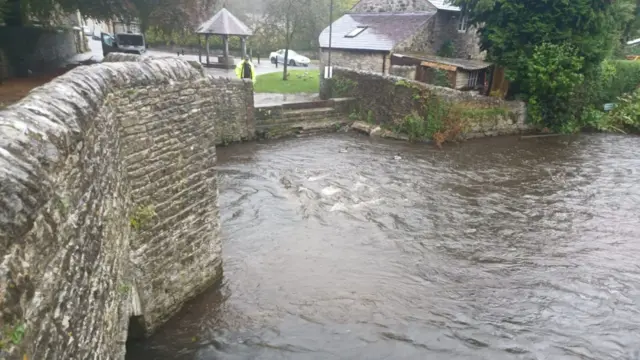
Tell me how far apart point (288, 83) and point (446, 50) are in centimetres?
827

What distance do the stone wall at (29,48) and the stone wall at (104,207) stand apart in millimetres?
8777

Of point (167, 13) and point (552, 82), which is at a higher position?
point (167, 13)

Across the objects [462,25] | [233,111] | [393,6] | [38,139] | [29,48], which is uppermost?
[393,6]

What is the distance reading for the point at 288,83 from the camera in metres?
23.4

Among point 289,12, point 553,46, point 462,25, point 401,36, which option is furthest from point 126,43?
point 553,46

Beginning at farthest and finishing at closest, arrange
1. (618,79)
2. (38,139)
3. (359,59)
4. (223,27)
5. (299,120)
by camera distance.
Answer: (359,59) → (223,27) → (618,79) → (299,120) → (38,139)

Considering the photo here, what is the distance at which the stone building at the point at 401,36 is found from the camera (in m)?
21.5

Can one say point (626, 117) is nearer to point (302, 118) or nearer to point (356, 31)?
point (356, 31)

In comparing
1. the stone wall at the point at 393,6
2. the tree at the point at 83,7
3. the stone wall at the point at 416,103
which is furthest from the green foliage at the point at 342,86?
the tree at the point at 83,7

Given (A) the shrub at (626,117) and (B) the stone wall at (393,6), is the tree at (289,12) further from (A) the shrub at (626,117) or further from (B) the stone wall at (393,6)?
(A) the shrub at (626,117)

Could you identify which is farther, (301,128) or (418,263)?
(301,128)

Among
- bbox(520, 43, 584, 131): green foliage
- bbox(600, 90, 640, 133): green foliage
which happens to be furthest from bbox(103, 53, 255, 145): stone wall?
bbox(600, 90, 640, 133): green foliage

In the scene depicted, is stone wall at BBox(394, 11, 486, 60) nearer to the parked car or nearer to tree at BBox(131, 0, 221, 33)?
tree at BBox(131, 0, 221, 33)

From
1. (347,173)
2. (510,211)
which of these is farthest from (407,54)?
(510,211)
